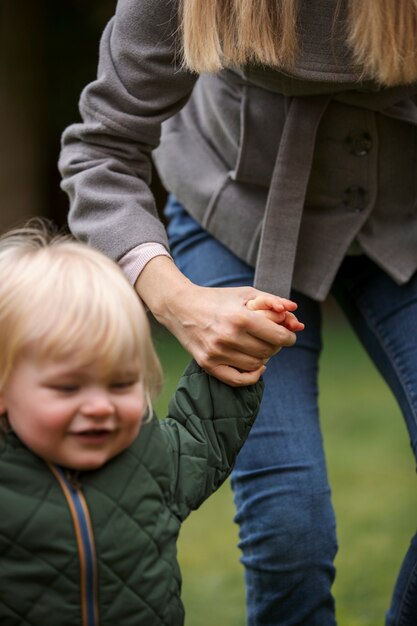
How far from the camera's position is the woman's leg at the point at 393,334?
2.52 metres

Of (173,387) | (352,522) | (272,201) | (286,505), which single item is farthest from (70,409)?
(173,387)

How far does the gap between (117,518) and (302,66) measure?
95 cm

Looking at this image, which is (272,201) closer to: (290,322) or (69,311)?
(290,322)

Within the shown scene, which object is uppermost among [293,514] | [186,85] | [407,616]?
[186,85]

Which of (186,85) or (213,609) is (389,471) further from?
(186,85)

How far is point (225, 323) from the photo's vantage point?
208 centimetres

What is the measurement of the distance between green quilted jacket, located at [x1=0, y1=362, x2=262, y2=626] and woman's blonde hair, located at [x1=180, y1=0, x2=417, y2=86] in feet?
2.38

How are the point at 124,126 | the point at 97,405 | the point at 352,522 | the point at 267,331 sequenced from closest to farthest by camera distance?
the point at 97,405 < the point at 267,331 < the point at 124,126 < the point at 352,522

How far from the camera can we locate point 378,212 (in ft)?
8.55

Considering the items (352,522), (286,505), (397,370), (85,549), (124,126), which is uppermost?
(124,126)

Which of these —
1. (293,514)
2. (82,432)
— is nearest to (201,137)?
(293,514)

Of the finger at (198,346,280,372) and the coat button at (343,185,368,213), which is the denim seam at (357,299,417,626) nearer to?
the coat button at (343,185,368,213)

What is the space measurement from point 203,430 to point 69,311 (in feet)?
1.34

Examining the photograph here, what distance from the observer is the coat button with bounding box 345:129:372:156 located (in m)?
2.51
